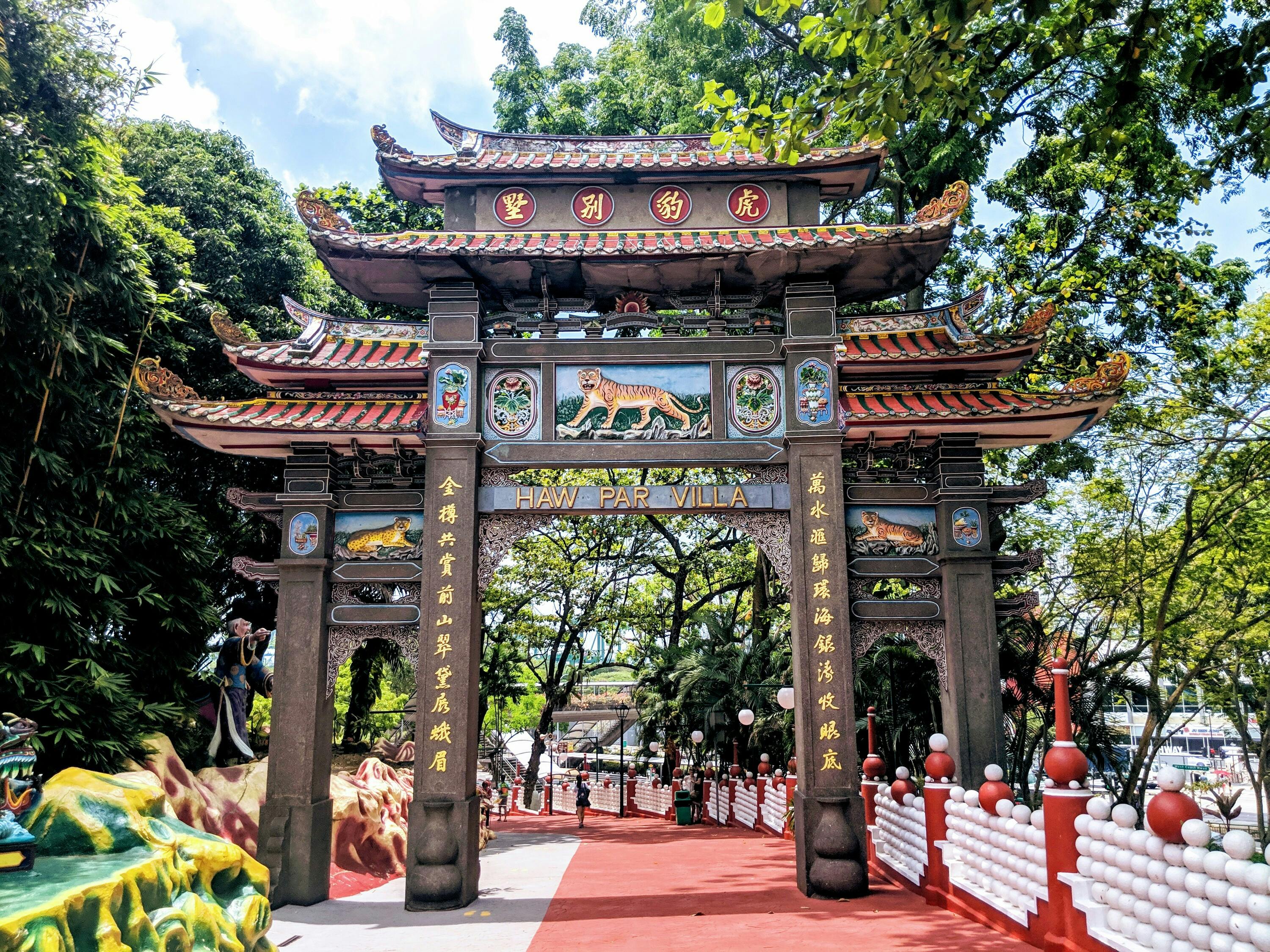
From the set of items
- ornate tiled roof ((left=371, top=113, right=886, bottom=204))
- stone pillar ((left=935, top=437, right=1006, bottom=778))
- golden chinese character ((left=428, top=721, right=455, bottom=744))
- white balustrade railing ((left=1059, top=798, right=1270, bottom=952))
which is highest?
ornate tiled roof ((left=371, top=113, right=886, bottom=204))

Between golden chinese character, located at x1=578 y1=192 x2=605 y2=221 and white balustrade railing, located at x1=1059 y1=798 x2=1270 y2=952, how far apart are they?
729cm

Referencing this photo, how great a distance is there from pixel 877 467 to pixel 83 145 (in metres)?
8.56

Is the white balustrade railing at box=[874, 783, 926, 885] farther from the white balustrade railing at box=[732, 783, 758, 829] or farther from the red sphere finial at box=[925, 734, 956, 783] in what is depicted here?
the white balustrade railing at box=[732, 783, 758, 829]

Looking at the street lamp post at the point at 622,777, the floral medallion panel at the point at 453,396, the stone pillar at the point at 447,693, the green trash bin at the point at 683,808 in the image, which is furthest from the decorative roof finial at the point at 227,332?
the street lamp post at the point at 622,777

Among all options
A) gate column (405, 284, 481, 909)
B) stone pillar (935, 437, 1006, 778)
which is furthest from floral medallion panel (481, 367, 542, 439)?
stone pillar (935, 437, 1006, 778)

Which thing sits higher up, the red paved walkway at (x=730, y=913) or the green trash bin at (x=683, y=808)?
the red paved walkway at (x=730, y=913)

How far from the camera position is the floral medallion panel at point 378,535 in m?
9.15

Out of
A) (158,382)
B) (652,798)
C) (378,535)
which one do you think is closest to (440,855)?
(378,535)

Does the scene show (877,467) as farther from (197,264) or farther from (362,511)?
(197,264)

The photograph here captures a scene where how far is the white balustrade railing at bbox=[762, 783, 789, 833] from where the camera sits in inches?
512

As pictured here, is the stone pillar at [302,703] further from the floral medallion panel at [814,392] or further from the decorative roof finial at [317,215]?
the floral medallion panel at [814,392]

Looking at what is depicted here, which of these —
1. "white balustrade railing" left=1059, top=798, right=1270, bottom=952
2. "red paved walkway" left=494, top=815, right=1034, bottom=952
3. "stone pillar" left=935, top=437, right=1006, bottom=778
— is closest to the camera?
"white balustrade railing" left=1059, top=798, right=1270, bottom=952

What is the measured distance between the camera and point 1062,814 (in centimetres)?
538

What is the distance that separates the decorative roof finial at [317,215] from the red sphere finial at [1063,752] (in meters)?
7.34
